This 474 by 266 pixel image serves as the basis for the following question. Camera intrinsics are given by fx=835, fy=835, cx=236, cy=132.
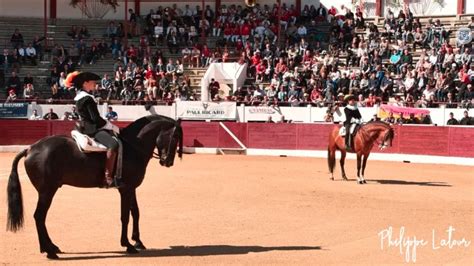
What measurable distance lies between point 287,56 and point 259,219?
804 inches

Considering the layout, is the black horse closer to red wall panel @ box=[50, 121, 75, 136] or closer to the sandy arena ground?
the sandy arena ground

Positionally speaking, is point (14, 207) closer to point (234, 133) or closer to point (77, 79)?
point (77, 79)

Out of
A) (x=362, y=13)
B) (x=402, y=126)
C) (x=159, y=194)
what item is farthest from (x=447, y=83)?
(x=159, y=194)

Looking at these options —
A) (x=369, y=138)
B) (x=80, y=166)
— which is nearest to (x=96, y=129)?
(x=80, y=166)

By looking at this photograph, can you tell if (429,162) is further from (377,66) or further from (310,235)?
(310,235)

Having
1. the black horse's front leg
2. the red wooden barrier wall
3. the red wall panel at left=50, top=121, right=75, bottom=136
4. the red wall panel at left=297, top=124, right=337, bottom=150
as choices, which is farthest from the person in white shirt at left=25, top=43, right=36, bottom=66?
the black horse's front leg

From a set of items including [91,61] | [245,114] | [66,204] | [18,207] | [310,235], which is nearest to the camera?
[18,207]

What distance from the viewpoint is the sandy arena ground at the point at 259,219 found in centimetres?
955

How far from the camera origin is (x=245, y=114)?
93.2ft

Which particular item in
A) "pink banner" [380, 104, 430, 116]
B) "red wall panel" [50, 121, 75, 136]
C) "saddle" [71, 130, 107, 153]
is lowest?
"red wall panel" [50, 121, 75, 136]

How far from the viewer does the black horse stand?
9.56 meters

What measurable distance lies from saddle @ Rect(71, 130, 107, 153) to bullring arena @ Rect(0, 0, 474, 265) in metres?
0.11

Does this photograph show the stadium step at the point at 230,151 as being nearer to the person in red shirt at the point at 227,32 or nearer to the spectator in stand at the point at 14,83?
the person in red shirt at the point at 227,32

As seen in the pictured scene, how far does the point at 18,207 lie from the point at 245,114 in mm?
19122
